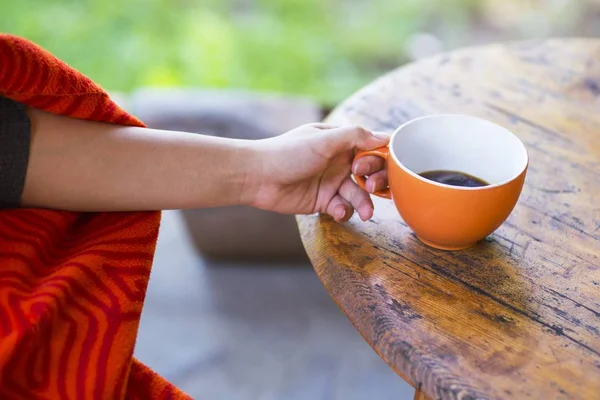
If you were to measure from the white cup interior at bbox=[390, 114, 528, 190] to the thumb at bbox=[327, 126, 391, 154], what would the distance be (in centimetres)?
3

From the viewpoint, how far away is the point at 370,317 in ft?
2.08

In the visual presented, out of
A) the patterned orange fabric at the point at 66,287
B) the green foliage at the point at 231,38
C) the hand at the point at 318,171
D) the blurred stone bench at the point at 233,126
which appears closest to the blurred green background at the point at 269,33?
the green foliage at the point at 231,38

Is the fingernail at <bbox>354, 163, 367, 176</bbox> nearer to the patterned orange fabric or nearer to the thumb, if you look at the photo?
the thumb

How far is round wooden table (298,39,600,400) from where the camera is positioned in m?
0.59

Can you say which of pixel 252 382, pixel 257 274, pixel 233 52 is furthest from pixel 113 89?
pixel 252 382

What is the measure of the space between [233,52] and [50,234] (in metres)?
1.37

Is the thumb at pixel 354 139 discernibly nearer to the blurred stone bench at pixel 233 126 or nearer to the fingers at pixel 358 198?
the fingers at pixel 358 198

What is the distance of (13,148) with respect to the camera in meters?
0.70

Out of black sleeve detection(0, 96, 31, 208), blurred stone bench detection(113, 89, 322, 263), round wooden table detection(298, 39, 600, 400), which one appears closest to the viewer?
round wooden table detection(298, 39, 600, 400)

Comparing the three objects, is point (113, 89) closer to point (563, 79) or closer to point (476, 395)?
point (563, 79)

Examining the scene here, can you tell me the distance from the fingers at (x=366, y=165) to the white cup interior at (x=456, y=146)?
1.1 inches

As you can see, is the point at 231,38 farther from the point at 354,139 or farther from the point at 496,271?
the point at 496,271

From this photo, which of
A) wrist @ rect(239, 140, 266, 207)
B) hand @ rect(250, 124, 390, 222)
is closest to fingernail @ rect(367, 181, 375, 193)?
hand @ rect(250, 124, 390, 222)

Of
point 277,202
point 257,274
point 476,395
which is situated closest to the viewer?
point 476,395
